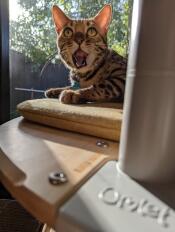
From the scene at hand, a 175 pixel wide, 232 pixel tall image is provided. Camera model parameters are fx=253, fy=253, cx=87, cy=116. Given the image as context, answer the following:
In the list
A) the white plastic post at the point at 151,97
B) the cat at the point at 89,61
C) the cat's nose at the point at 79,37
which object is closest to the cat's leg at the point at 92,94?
the cat at the point at 89,61

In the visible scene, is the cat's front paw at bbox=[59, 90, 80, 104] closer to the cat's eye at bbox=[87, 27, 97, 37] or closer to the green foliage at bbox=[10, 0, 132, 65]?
the cat's eye at bbox=[87, 27, 97, 37]

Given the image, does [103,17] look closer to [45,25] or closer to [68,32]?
[68,32]

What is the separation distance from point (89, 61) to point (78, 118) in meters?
0.29

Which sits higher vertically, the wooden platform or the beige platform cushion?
the beige platform cushion

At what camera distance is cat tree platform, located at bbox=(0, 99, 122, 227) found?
27cm

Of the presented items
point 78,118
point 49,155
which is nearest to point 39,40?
point 78,118

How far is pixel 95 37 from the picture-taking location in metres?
0.73

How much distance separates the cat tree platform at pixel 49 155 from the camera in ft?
0.89

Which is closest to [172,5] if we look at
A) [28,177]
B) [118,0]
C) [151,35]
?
[151,35]

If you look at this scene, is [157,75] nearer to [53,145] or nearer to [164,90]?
[164,90]

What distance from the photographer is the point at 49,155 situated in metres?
0.37

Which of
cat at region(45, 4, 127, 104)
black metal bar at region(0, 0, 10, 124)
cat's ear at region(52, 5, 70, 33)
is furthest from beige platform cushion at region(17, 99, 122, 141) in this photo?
black metal bar at region(0, 0, 10, 124)

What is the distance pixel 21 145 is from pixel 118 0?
773 mm

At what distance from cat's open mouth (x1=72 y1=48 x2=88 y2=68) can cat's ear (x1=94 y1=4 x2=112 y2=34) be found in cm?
13
